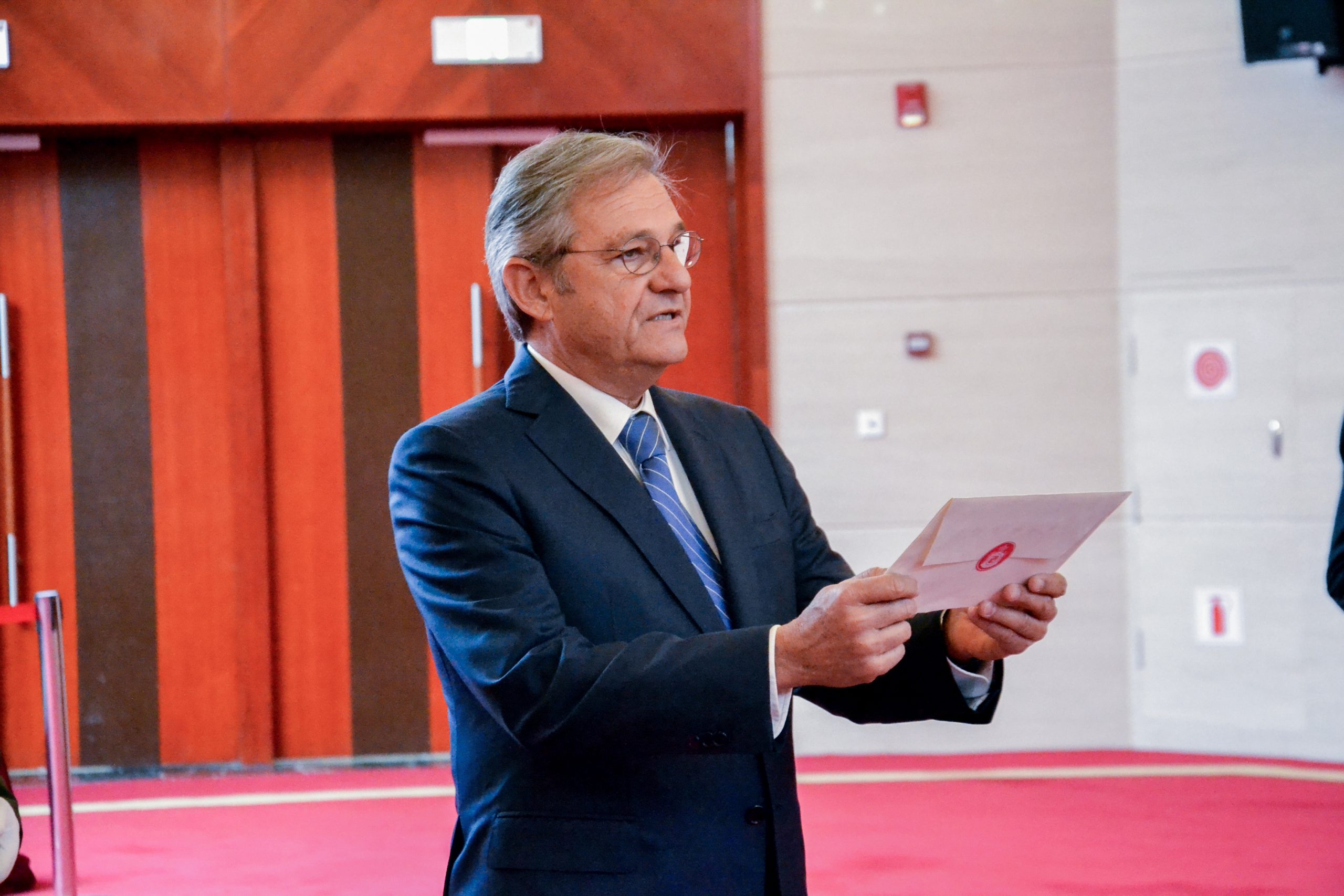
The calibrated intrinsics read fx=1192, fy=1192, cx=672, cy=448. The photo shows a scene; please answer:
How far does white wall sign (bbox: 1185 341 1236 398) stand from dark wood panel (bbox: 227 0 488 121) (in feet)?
9.39

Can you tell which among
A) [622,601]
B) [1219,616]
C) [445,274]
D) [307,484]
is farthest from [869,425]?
[622,601]

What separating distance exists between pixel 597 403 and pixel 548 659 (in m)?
0.41

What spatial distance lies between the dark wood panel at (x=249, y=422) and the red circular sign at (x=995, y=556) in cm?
391

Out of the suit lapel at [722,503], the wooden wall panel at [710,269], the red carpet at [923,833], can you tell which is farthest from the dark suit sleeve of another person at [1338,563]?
the wooden wall panel at [710,269]

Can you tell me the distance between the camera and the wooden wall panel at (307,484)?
15.7ft

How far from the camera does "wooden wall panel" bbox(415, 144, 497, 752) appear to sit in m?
4.81

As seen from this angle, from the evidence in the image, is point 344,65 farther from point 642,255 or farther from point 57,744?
point 642,255

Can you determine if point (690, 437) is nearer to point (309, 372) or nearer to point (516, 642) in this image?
point (516, 642)

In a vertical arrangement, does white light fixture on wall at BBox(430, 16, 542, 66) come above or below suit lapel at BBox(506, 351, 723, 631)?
above

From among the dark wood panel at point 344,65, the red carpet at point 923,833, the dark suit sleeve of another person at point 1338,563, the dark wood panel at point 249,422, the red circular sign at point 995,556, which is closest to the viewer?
the red circular sign at point 995,556

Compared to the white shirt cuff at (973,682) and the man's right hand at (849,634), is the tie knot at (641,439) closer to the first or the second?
the man's right hand at (849,634)

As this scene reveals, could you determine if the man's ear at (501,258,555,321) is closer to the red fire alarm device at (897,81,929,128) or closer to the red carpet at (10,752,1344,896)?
the red carpet at (10,752,1344,896)

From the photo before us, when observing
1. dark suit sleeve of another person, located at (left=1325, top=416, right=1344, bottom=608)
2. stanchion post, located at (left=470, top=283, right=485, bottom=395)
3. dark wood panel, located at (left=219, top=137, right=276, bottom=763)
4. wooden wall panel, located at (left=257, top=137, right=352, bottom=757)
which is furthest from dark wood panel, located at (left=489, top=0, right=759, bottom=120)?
dark suit sleeve of another person, located at (left=1325, top=416, right=1344, bottom=608)

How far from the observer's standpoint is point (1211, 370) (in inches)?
176
